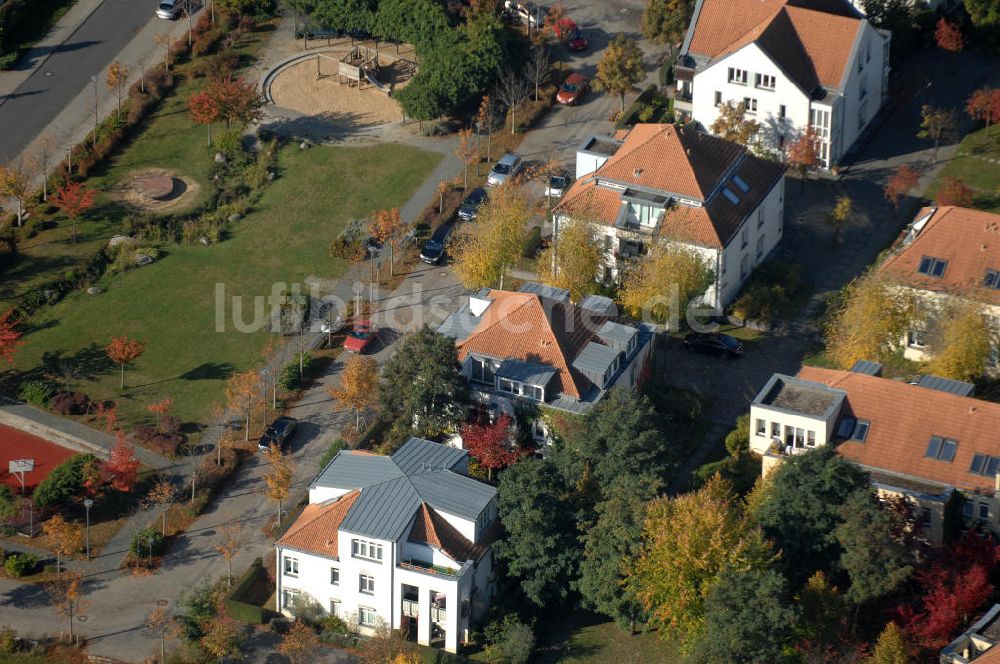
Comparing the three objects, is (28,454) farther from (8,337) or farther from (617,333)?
(617,333)

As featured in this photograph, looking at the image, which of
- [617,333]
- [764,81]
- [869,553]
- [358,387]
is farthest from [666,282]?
[869,553]

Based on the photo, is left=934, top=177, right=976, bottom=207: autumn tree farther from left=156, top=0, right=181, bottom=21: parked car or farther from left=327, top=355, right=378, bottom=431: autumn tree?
left=156, top=0, right=181, bottom=21: parked car

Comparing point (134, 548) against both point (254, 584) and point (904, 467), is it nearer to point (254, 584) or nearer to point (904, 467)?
point (254, 584)

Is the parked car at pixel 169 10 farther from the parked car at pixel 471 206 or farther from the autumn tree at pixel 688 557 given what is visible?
the autumn tree at pixel 688 557

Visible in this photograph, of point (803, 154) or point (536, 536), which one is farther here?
point (803, 154)

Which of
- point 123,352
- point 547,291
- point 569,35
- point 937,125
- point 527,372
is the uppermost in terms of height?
point 937,125
